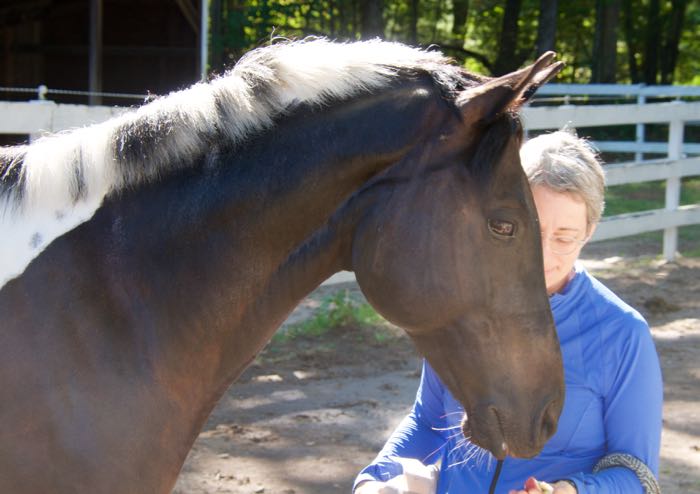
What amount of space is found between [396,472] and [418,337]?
18.9 inches

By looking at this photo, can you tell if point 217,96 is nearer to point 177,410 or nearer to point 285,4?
point 177,410

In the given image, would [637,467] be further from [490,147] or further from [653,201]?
[653,201]

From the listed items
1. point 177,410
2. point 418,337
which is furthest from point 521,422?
point 177,410

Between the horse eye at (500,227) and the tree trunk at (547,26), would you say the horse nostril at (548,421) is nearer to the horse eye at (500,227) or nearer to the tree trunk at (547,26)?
the horse eye at (500,227)

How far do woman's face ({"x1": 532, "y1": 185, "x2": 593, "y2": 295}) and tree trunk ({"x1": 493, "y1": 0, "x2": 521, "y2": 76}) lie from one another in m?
18.7

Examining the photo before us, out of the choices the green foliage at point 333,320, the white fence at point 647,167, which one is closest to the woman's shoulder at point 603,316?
the green foliage at point 333,320

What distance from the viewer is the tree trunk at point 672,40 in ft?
67.8

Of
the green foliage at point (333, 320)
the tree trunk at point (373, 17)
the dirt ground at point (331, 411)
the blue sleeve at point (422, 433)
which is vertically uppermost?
the tree trunk at point (373, 17)

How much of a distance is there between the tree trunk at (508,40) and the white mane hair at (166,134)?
1892cm

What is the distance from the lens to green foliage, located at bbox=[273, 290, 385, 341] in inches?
258

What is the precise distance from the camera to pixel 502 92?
1.87m

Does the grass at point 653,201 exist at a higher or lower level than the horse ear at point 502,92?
lower

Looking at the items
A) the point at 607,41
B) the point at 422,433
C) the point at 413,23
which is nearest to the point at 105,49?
the point at 413,23

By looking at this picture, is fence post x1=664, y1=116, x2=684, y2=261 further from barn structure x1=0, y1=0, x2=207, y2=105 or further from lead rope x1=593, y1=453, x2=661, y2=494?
lead rope x1=593, y1=453, x2=661, y2=494
